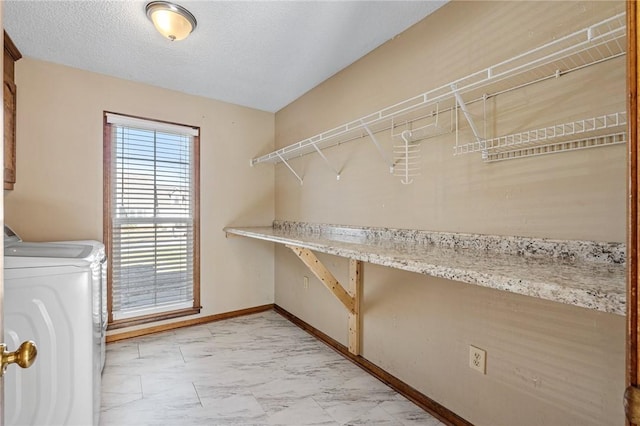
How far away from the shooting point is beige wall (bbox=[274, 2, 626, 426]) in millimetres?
1148

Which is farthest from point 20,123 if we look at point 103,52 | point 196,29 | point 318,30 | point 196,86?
point 318,30

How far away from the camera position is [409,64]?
6.22ft

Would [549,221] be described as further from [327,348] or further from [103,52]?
[103,52]

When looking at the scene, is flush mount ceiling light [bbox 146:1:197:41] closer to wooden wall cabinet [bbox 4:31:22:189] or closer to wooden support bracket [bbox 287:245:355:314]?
wooden wall cabinet [bbox 4:31:22:189]

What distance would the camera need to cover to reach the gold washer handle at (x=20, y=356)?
60 cm

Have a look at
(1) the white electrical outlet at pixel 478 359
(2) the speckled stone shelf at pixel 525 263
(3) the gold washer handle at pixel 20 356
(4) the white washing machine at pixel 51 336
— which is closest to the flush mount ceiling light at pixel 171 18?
(4) the white washing machine at pixel 51 336

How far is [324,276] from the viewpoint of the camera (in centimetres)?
224

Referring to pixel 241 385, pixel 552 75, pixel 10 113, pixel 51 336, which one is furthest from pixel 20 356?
pixel 10 113

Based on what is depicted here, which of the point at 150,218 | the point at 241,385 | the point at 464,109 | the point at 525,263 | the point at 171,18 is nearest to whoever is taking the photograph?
the point at 525,263

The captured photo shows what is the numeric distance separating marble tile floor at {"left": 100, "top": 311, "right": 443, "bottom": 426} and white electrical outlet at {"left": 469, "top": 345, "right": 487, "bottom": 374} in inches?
16.5

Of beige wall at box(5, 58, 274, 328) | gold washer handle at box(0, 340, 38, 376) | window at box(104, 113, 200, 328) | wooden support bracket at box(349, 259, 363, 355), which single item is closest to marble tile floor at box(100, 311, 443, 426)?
wooden support bracket at box(349, 259, 363, 355)

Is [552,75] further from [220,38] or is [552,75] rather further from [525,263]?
[220,38]

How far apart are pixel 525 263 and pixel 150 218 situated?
2835 millimetres

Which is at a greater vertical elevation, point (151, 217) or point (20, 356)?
A: point (151, 217)
